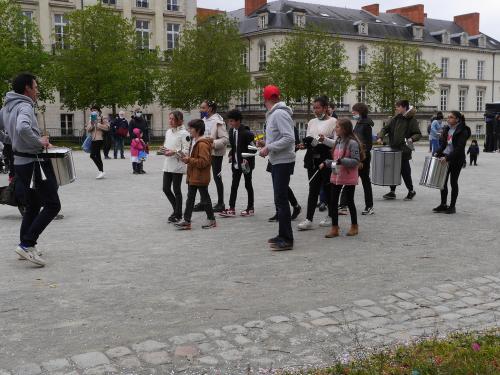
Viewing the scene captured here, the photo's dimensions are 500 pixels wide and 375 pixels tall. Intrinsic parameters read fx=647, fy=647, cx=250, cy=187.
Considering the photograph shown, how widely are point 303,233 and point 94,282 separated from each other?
3.71 meters

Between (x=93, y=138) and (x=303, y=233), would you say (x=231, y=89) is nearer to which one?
(x=93, y=138)

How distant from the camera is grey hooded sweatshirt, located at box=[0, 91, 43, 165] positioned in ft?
23.5

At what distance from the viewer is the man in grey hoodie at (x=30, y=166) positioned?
24.0 ft

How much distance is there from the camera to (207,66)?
2158 inches

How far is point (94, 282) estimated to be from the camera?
665 centimetres

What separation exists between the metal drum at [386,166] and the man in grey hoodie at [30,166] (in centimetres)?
730

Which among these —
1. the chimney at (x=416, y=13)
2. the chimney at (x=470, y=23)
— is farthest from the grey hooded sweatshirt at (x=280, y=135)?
the chimney at (x=470, y=23)

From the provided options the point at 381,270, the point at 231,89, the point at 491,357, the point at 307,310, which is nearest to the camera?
the point at 491,357

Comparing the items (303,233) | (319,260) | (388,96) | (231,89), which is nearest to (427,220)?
(303,233)

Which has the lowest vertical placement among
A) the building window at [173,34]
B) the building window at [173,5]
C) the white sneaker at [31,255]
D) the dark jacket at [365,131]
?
the white sneaker at [31,255]

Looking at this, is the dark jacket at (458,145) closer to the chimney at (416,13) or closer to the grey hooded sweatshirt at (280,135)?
the grey hooded sweatshirt at (280,135)

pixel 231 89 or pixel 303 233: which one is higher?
pixel 231 89

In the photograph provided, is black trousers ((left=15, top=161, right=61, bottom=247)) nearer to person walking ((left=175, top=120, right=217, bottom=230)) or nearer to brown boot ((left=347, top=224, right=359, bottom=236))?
person walking ((left=175, top=120, right=217, bottom=230))

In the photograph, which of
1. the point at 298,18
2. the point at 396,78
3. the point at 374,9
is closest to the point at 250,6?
the point at 298,18
